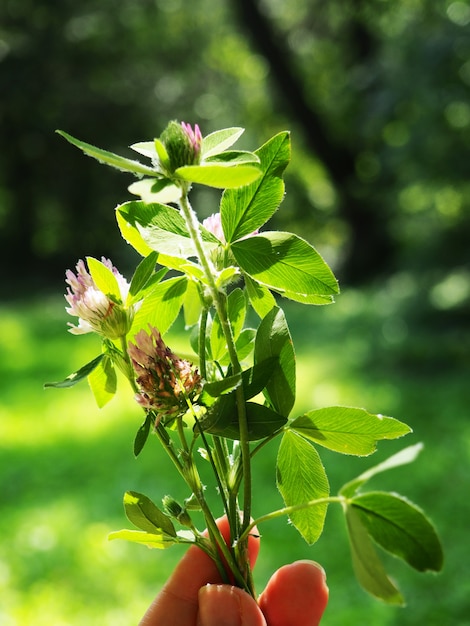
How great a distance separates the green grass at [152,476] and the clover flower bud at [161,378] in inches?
65.7

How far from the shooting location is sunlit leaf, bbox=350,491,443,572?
0.41 meters

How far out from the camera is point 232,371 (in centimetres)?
50

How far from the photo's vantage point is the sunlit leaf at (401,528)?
41 cm

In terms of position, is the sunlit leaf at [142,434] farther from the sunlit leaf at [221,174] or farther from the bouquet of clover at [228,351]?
the sunlit leaf at [221,174]

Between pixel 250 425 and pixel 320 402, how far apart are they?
10.00 feet

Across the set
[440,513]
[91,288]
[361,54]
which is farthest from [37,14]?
[91,288]

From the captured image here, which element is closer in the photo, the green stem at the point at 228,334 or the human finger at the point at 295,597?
the green stem at the point at 228,334

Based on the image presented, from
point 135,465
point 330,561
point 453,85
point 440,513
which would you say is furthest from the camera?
point 453,85

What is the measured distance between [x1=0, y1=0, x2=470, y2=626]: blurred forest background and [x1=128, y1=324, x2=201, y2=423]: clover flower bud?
1.67 m

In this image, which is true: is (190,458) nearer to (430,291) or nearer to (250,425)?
(250,425)

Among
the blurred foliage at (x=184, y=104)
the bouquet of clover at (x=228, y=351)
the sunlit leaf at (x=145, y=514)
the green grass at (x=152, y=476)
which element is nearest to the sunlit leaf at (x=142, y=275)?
the bouquet of clover at (x=228, y=351)

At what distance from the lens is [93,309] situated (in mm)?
497

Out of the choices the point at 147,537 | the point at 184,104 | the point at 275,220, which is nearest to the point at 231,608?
the point at 147,537

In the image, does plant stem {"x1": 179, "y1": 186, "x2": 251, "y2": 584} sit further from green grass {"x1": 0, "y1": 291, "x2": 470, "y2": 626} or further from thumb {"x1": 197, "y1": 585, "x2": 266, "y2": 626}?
green grass {"x1": 0, "y1": 291, "x2": 470, "y2": 626}
